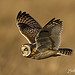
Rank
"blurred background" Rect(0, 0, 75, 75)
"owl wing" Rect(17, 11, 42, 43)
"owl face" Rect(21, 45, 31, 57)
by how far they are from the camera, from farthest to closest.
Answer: "blurred background" Rect(0, 0, 75, 75)
"owl wing" Rect(17, 11, 42, 43)
"owl face" Rect(21, 45, 31, 57)

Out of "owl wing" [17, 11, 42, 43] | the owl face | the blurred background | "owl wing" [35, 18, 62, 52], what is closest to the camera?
"owl wing" [35, 18, 62, 52]

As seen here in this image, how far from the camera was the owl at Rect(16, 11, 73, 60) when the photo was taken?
6.65 metres

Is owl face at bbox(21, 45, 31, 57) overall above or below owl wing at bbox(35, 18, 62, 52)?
below

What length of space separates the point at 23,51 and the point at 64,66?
1.75 m

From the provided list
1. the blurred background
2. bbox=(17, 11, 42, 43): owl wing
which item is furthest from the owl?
the blurred background

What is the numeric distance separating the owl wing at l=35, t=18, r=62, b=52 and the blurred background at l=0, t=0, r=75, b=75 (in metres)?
1.07

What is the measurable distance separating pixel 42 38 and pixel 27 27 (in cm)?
138

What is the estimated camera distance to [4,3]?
45.6 ft

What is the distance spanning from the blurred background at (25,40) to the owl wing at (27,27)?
1.02 metres

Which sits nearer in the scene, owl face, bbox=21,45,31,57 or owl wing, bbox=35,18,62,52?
owl wing, bbox=35,18,62,52

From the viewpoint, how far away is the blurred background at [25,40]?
8641mm

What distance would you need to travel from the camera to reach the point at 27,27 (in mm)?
8102

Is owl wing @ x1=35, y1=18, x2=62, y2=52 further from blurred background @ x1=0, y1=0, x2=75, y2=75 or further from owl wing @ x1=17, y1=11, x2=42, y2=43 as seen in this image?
blurred background @ x1=0, y1=0, x2=75, y2=75

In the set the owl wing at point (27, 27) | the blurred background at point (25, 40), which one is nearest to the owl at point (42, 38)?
the owl wing at point (27, 27)
